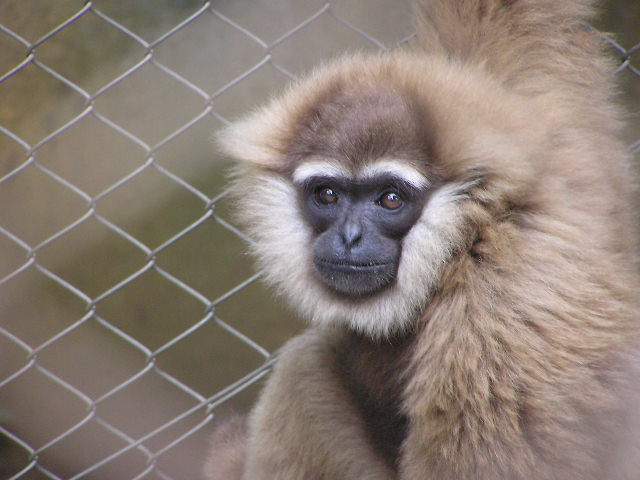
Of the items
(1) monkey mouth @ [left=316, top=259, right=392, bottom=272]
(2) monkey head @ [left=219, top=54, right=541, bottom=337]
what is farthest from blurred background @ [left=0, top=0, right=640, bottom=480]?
(1) monkey mouth @ [left=316, top=259, right=392, bottom=272]

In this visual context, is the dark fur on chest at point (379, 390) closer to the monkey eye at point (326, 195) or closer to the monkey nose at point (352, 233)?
the monkey nose at point (352, 233)

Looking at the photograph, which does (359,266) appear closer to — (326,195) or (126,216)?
(326,195)

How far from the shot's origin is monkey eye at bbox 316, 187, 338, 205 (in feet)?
8.48

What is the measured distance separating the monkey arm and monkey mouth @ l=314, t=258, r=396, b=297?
309 millimetres

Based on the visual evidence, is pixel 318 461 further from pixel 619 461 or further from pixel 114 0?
pixel 114 0

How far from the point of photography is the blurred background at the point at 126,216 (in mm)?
3939

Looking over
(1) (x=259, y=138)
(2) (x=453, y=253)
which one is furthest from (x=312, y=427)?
(1) (x=259, y=138)

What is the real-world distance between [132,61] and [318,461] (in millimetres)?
2377

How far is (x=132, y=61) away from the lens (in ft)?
13.3

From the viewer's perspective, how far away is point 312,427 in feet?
8.75

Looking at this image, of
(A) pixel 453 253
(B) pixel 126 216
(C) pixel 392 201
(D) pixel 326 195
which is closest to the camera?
(A) pixel 453 253

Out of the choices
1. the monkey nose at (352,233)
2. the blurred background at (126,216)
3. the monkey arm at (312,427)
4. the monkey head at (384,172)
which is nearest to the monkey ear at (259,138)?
the monkey head at (384,172)

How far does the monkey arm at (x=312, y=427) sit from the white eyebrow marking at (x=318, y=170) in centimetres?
61

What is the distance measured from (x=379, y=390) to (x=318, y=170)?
773mm
